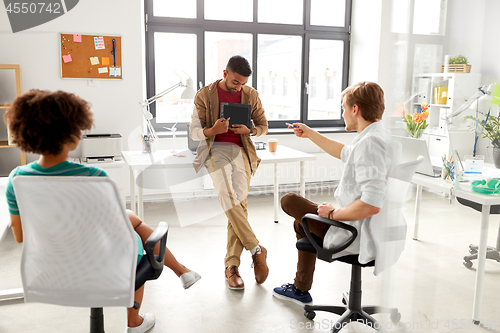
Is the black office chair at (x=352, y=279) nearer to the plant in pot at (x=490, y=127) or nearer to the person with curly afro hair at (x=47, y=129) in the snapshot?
the plant in pot at (x=490, y=127)

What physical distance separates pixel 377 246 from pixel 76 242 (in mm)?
1092

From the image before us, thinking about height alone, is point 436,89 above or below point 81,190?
above

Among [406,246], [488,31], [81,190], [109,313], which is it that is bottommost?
[109,313]

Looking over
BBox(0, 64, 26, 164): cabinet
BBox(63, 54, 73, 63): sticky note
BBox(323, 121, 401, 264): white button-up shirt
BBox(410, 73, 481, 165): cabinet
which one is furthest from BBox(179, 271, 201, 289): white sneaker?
BBox(63, 54, 73, 63): sticky note

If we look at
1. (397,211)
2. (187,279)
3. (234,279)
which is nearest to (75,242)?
(187,279)

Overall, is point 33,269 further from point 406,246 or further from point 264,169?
point 264,169

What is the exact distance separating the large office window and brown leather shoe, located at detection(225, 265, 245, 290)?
2.30 metres

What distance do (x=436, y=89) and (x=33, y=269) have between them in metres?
1.30

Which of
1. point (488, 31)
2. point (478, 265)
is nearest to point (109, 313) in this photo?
point (478, 265)

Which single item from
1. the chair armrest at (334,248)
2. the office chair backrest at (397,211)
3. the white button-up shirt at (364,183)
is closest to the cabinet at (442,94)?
the office chair backrest at (397,211)

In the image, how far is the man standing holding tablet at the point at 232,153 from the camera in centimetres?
246

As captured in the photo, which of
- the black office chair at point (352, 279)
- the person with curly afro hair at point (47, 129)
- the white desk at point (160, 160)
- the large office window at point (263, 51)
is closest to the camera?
the person with curly afro hair at point (47, 129)

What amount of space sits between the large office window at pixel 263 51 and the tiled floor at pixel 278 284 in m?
1.33

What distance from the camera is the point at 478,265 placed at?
1454 mm
